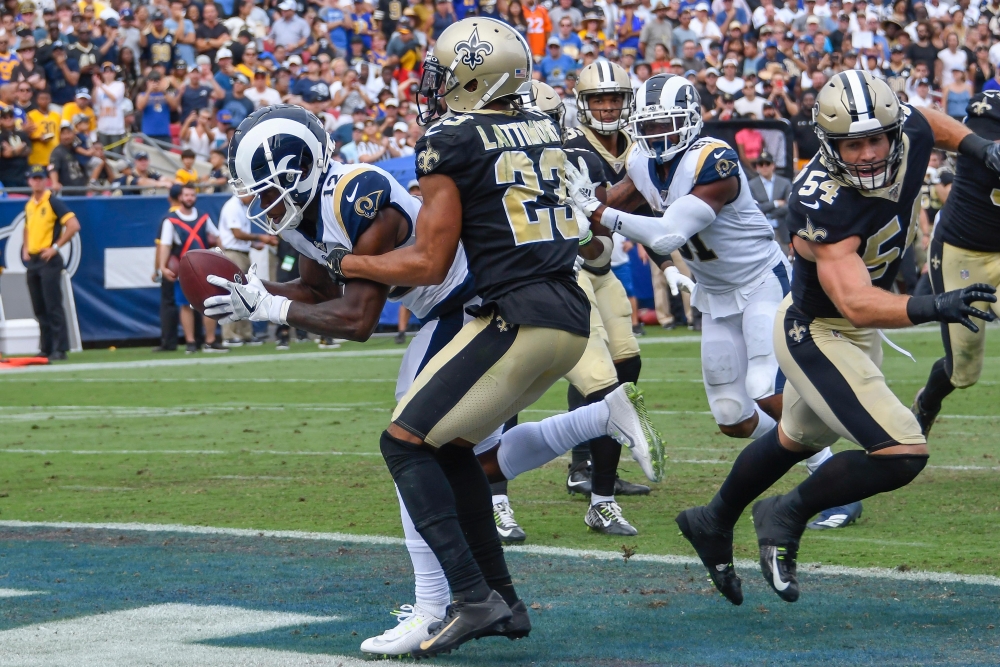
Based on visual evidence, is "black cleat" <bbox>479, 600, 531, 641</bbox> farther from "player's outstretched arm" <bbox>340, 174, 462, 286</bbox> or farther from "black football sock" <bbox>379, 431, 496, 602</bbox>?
"player's outstretched arm" <bbox>340, 174, 462, 286</bbox>

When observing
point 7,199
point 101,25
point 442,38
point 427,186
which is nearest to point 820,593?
point 427,186

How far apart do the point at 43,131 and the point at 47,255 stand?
7.74 feet

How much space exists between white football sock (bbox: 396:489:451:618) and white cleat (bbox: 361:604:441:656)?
4 centimetres

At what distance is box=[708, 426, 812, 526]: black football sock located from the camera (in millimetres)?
4441

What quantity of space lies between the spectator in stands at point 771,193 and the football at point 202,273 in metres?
10.2

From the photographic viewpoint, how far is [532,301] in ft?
12.6

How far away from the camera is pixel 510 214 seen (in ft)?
12.6

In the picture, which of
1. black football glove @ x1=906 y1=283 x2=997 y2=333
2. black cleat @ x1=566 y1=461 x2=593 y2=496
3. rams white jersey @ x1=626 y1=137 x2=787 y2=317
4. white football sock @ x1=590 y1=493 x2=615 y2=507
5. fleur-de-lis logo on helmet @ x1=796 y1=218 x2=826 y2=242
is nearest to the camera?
black football glove @ x1=906 y1=283 x2=997 y2=333

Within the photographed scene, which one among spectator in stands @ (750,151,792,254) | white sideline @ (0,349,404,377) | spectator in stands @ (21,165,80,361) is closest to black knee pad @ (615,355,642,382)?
white sideline @ (0,349,404,377)

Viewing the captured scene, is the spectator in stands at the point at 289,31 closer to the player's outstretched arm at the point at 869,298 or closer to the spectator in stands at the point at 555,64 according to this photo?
the spectator in stands at the point at 555,64

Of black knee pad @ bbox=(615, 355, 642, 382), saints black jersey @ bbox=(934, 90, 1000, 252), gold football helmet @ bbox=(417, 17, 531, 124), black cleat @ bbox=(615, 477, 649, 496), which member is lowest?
black cleat @ bbox=(615, 477, 649, 496)

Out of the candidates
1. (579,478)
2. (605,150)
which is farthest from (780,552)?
(605,150)

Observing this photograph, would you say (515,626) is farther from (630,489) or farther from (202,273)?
(630,489)

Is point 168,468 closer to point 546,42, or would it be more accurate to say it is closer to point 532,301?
point 532,301
